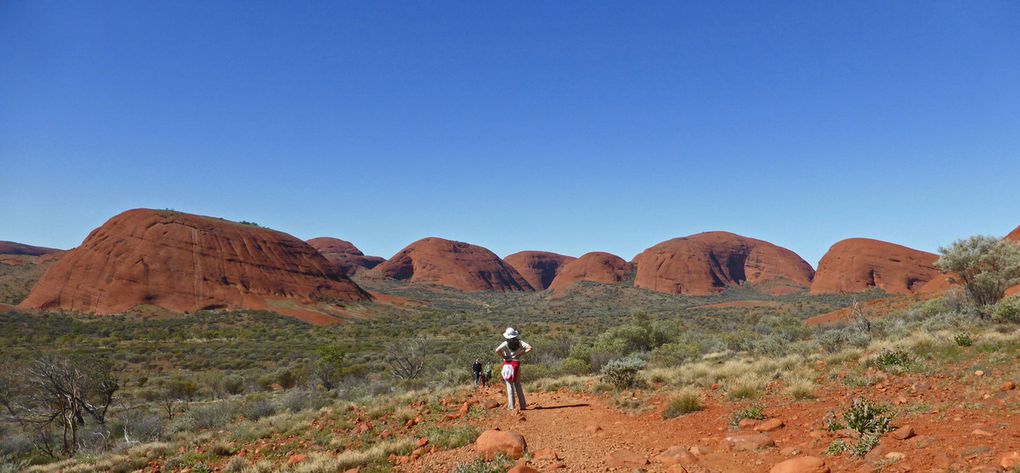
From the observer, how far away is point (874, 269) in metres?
83.6

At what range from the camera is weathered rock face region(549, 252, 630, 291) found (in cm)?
12525

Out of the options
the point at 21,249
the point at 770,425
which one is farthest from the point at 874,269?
the point at 21,249

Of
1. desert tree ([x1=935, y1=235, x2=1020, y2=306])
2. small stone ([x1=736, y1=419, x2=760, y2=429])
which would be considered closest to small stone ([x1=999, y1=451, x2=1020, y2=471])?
small stone ([x1=736, y1=419, x2=760, y2=429])

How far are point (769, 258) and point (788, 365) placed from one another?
132075 mm

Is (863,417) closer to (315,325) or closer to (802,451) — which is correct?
(802,451)

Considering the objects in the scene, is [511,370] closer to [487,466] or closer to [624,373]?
[487,466]

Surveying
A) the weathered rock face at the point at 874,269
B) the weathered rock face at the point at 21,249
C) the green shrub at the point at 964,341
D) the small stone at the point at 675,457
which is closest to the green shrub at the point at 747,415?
the small stone at the point at 675,457

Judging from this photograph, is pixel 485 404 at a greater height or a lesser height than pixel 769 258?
lesser

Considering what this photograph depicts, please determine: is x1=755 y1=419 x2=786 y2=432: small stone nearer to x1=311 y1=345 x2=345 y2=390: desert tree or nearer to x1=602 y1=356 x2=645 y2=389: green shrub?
x1=602 y1=356 x2=645 y2=389: green shrub

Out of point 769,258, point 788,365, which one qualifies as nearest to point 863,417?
point 788,365

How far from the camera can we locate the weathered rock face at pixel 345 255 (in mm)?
149125

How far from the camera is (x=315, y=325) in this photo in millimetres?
53906

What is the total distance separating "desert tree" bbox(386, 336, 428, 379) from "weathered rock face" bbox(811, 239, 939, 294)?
82485 mm

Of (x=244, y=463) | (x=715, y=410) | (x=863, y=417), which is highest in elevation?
(x=863, y=417)
